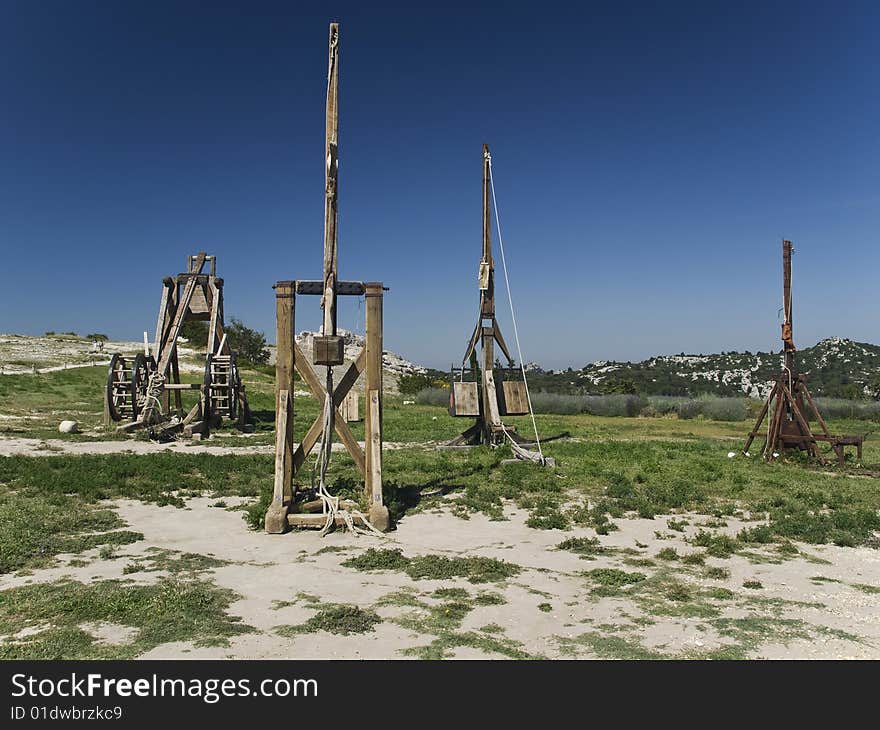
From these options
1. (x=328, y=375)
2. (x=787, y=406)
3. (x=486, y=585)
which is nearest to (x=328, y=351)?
(x=328, y=375)

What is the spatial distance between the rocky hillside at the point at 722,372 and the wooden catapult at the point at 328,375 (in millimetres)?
39152

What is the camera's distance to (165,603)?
17.7 ft

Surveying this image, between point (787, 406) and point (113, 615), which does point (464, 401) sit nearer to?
point (787, 406)

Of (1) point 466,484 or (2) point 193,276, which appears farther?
(2) point 193,276

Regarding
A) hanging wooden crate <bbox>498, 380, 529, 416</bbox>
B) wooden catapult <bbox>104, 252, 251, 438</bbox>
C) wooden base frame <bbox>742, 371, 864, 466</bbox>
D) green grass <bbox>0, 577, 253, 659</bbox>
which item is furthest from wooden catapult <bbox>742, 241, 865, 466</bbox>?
wooden catapult <bbox>104, 252, 251, 438</bbox>

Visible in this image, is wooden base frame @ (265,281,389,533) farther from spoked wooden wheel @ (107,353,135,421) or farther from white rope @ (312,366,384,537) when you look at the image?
spoked wooden wheel @ (107,353,135,421)

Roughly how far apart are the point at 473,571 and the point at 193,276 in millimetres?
15863

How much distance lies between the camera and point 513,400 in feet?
51.0

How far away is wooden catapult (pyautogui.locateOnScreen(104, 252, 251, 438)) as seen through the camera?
1744 cm

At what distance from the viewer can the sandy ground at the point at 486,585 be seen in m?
4.74

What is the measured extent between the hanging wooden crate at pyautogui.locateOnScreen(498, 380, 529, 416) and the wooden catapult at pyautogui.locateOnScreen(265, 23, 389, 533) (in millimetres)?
6949

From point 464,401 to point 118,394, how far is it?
10011mm
